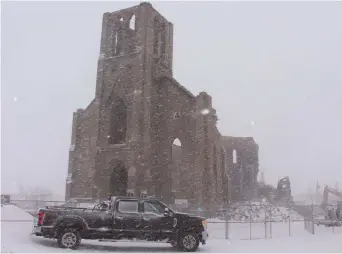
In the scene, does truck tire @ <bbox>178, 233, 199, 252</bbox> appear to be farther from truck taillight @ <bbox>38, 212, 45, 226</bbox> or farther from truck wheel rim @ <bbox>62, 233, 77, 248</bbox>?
truck taillight @ <bbox>38, 212, 45, 226</bbox>

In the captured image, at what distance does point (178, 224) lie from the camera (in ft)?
37.6

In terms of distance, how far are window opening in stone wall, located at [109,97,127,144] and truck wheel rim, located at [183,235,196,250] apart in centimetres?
2081

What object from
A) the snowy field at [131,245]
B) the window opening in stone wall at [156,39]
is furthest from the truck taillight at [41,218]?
the window opening in stone wall at [156,39]

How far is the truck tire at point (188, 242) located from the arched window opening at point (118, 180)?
61.1 ft

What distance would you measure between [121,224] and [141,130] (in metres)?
18.4

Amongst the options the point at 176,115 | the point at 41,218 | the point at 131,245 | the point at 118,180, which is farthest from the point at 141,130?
the point at 41,218

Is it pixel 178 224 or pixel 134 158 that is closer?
pixel 178 224

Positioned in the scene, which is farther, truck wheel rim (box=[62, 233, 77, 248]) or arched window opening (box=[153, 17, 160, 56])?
arched window opening (box=[153, 17, 160, 56])

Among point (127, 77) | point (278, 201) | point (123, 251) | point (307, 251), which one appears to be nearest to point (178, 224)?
point (123, 251)

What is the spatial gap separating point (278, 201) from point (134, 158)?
3066cm

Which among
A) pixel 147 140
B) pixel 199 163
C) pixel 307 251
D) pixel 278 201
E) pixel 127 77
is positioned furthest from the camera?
pixel 278 201

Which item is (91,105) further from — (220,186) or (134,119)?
(220,186)

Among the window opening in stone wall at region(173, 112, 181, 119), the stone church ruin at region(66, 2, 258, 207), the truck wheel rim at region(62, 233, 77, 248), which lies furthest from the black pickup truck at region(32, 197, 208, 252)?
the window opening in stone wall at region(173, 112, 181, 119)

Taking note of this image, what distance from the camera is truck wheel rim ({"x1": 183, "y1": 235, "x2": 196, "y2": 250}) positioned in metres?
11.4
